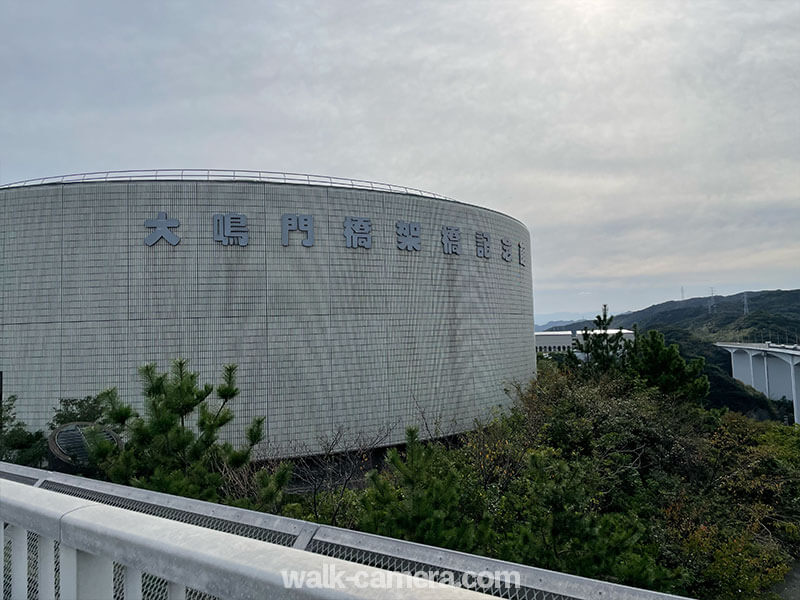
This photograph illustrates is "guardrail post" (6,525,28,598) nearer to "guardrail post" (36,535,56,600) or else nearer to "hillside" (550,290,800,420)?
"guardrail post" (36,535,56,600)

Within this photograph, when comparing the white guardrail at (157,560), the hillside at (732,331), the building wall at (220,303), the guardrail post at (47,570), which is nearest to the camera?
the white guardrail at (157,560)

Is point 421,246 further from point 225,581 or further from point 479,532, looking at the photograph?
point 225,581

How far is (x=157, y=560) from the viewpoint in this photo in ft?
3.35

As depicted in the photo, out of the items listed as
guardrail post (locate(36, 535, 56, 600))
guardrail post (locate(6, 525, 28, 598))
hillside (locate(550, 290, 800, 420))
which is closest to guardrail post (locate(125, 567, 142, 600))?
guardrail post (locate(36, 535, 56, 600))

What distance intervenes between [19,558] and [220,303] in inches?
494

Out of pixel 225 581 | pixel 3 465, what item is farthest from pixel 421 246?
pixel 225 581

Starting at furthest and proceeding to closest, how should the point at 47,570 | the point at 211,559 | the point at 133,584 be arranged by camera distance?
the point at 47,570, the point at 133,584, the point at 211,559

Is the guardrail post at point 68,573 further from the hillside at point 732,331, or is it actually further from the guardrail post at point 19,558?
the hillside at point 732,331

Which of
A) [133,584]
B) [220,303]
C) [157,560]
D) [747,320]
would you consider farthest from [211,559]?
[747,320]

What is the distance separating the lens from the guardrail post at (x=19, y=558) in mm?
1390

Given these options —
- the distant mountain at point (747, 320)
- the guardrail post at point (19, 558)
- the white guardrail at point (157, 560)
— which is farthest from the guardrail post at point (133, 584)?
the distant mountain at point (747, 320)

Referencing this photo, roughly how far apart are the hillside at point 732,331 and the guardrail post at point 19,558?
20.5 metres

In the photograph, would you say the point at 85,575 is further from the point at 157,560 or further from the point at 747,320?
the point at 747,320

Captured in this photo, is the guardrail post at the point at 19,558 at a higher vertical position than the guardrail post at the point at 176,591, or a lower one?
lower
